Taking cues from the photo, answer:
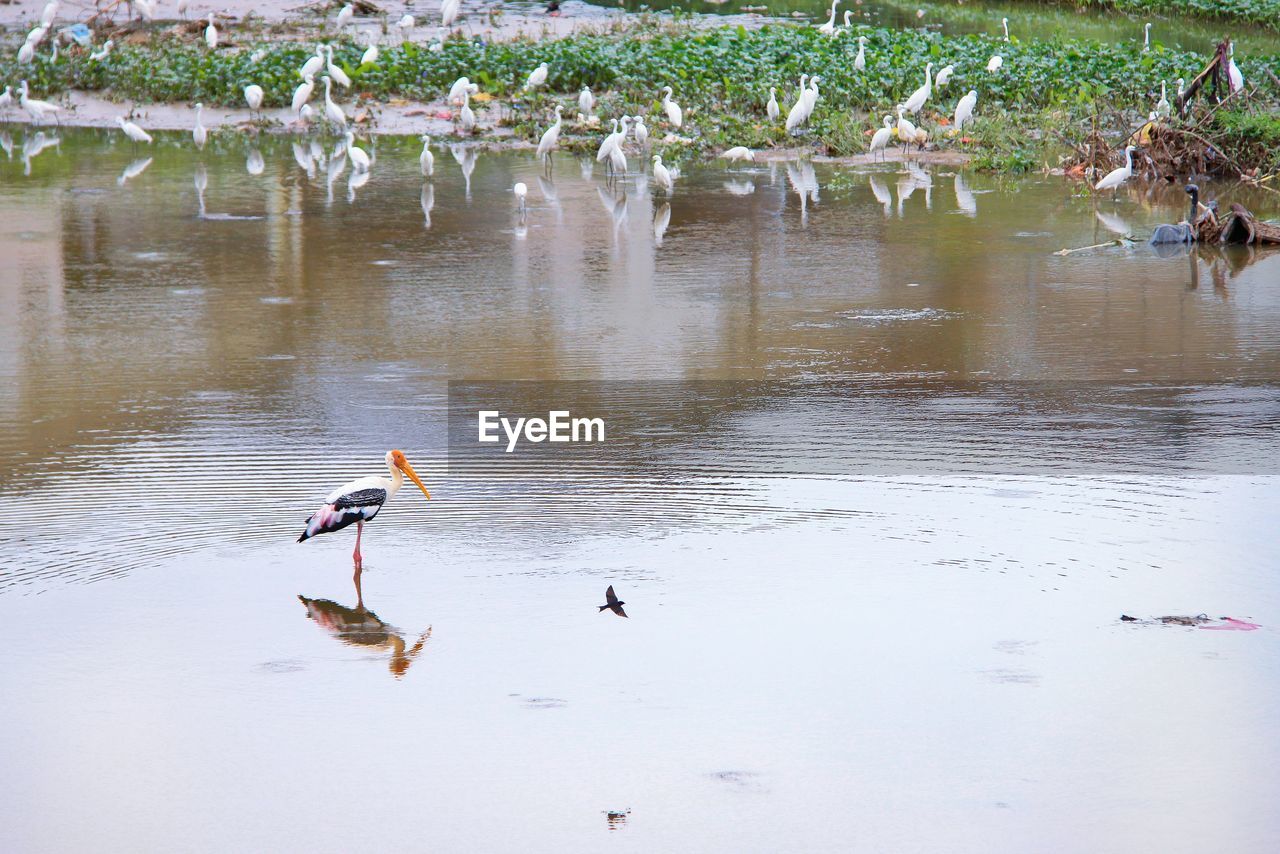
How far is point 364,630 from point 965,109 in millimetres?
13260

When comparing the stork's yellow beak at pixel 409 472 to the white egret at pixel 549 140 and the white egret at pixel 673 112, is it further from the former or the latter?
the white egret at pixel 673 112

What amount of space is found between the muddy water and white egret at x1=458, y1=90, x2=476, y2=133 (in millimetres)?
7318

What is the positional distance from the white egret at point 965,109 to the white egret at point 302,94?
25.3 feet

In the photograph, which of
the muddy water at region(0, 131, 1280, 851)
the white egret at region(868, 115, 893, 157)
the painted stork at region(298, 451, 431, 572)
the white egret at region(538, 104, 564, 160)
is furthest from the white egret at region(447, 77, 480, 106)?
the painted stork at region(298, 451, 431, 572)

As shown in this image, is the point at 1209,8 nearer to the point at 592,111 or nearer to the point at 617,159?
the point at 592,111

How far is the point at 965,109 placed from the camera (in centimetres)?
1694

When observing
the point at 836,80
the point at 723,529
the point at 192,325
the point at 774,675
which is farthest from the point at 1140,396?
the point at 836,80

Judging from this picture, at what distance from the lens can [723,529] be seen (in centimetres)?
597

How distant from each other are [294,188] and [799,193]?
4.76 meters

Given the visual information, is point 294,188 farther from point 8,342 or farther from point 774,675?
point 774,675

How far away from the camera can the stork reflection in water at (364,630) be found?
5023 millimetres

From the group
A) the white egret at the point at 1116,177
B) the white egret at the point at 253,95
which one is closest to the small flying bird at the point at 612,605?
the white egret at the point at 1116,177

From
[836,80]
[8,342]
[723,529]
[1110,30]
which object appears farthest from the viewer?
[1110,30]

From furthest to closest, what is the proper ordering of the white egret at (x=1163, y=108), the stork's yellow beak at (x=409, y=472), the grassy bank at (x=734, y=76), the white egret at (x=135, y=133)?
the grassy bank at (x=734, y=76) < the white egret at (x=135, y=133) < the white egret at (x=1163, y=108) < the stork's yellow beak at (x=409, y=472)
